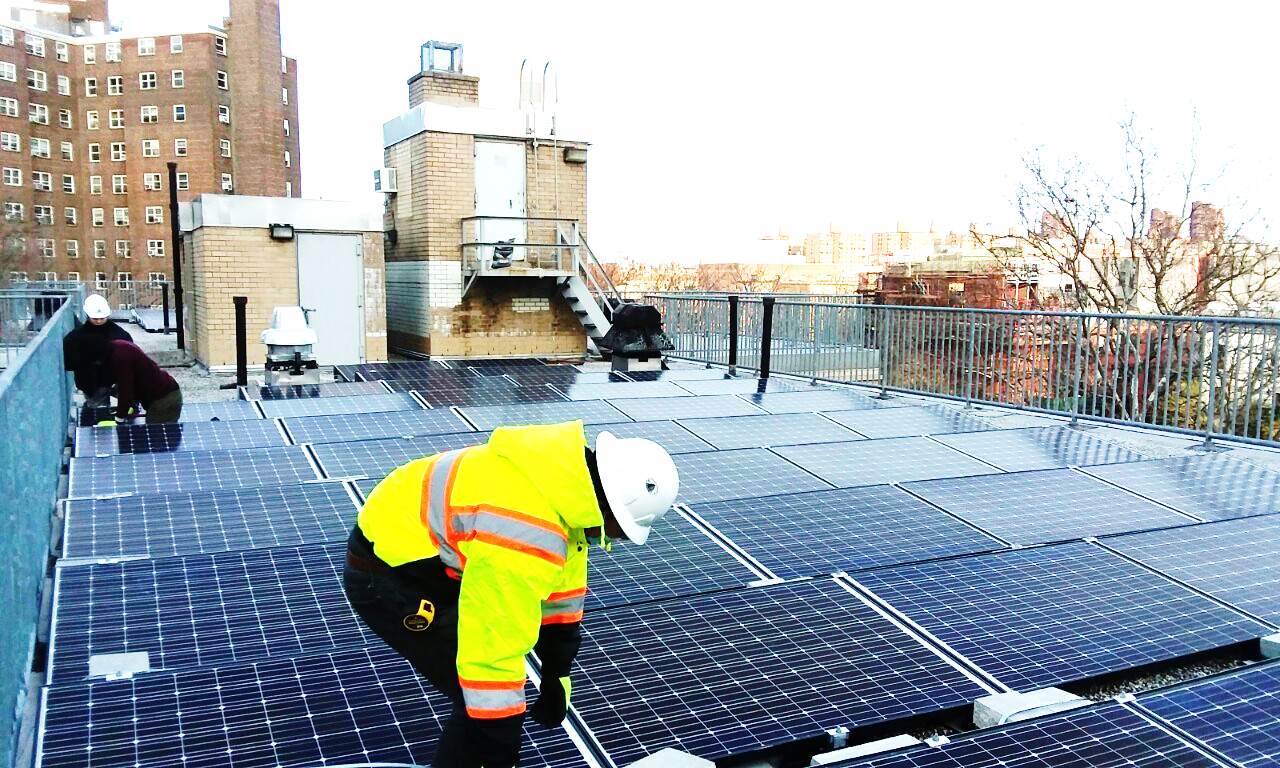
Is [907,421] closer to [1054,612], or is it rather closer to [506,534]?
[1054,612]

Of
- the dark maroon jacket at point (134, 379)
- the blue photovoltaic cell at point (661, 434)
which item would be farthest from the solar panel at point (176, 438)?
the blue photovoltaic cell at point (661, 434)

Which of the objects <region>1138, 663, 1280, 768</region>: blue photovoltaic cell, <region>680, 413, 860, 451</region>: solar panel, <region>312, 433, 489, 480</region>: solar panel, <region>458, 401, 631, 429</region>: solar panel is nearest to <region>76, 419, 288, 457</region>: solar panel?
<region>312, 433, 489, 480</region>: solar panel

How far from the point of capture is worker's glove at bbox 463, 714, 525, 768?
2.65 meters

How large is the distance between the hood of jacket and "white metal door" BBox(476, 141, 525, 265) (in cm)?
1827

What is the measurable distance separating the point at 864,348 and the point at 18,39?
287 feet

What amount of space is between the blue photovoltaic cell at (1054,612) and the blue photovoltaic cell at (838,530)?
0.70 feet

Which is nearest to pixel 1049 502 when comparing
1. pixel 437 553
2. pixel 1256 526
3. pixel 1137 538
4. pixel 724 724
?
pixel 1137 538

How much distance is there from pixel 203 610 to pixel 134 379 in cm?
579

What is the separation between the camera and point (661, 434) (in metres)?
8.69

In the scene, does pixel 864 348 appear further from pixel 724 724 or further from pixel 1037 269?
pixel 1037 269

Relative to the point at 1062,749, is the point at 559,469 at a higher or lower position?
higher

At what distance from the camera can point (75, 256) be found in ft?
256

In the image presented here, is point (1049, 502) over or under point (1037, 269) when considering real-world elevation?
under

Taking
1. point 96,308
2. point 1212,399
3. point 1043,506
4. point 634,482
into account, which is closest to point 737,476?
point 1043,506
